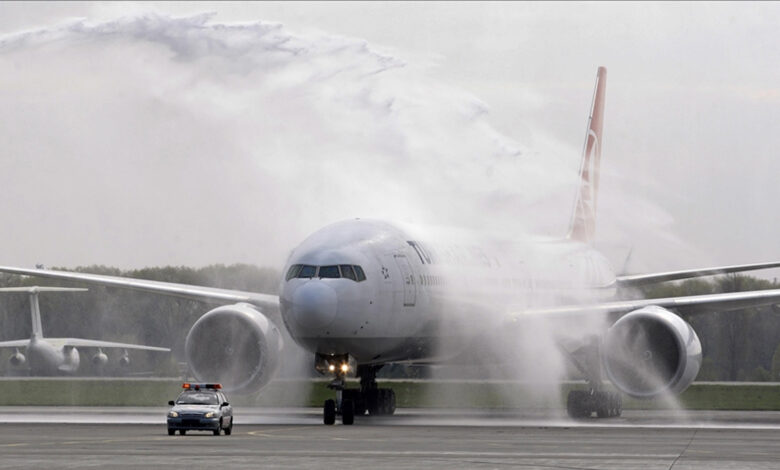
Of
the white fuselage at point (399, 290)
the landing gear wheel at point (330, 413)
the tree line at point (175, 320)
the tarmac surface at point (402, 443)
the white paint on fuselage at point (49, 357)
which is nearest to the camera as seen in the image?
the tarmac surface at point (402, 443)

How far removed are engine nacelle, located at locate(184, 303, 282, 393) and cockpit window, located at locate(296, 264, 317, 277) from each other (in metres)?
3.37

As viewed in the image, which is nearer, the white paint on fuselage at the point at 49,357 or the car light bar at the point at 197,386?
the car light bar at the point at 197,386

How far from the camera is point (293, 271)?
37.2 metres

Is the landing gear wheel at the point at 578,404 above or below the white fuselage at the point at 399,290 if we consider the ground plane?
below

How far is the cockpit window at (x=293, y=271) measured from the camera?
37062 mm

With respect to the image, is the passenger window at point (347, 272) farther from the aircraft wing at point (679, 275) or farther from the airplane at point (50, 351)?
the airplane at point (50, 351)

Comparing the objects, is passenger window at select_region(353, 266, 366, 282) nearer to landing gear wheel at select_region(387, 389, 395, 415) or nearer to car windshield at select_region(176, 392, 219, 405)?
car windshield at select_region(176, 392, 219, 405)

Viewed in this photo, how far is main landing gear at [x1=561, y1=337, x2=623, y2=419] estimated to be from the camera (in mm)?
42688

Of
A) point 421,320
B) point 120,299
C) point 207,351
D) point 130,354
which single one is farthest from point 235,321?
point 130,354

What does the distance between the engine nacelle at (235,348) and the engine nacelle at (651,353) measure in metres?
8.93

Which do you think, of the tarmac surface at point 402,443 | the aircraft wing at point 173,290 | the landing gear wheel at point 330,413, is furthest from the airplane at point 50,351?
the landing gear wheel at point 330,413

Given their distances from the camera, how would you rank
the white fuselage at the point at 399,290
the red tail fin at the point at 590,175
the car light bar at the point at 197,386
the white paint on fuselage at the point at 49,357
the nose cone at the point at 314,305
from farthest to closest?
the white paint on fuselage at the point at 49,357
the red tail fin at the point at 590,175
the white fuselage at the point at 399,290
the nose cone at the point at 314,305
the car light bar at the point at 197,386

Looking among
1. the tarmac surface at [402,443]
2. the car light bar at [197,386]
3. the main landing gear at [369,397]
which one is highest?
the car light bar at [197,386]

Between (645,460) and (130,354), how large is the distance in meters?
70.8
